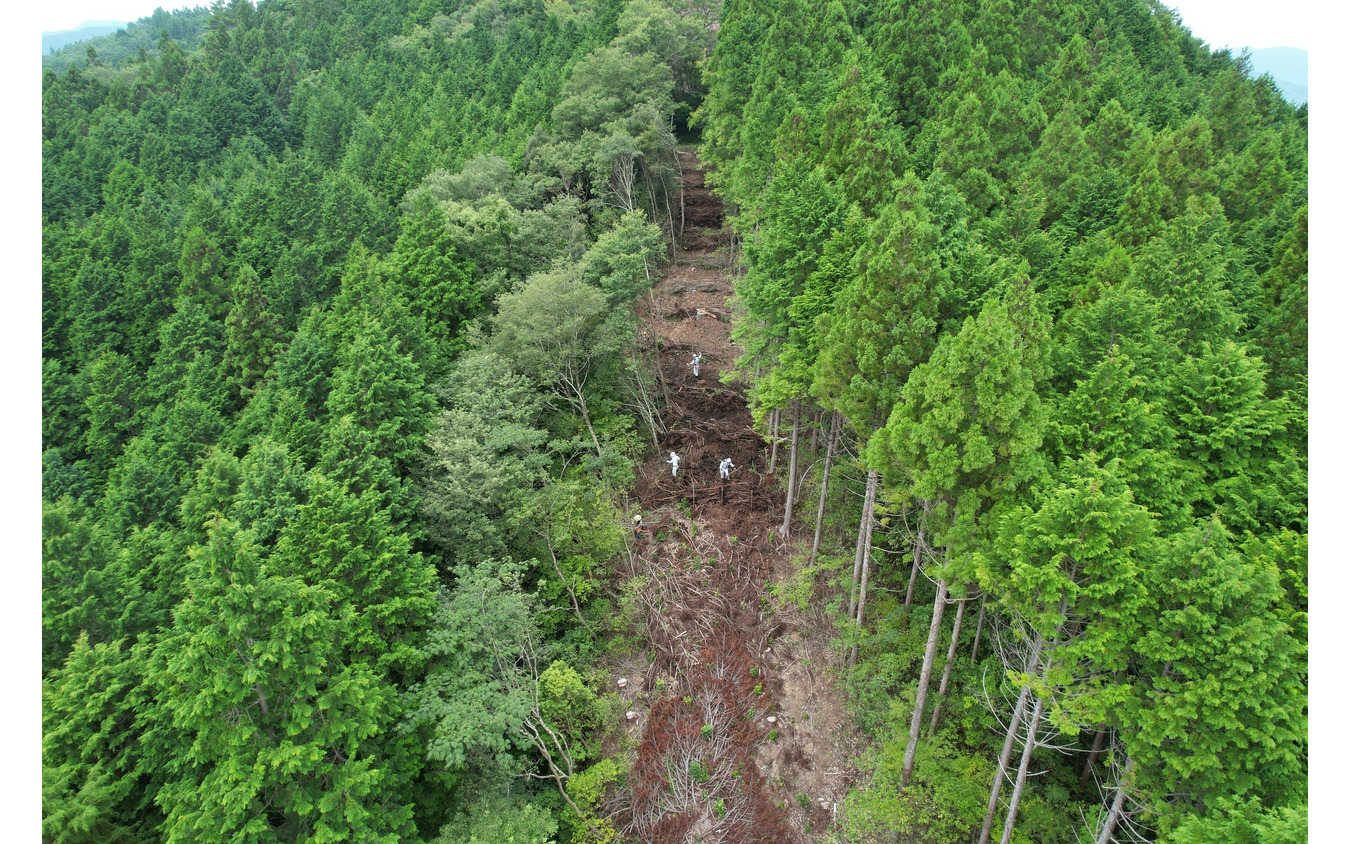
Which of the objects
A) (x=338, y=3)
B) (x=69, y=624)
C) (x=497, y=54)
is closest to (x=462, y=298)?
(x=69, y=624)

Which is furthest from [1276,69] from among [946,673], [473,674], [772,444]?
[473,674]

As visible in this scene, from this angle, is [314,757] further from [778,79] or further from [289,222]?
[289,222]

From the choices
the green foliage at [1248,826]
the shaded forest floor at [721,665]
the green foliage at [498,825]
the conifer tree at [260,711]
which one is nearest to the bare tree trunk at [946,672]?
the shaded forest floor at [721,665]

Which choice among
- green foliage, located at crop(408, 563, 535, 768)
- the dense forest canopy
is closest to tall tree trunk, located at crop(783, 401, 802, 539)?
the dense forest canopy

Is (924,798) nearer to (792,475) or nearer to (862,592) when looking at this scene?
(862,592)

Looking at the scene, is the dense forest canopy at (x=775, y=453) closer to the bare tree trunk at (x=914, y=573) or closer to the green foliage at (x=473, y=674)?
the green foliage at (x=473, y=674)
